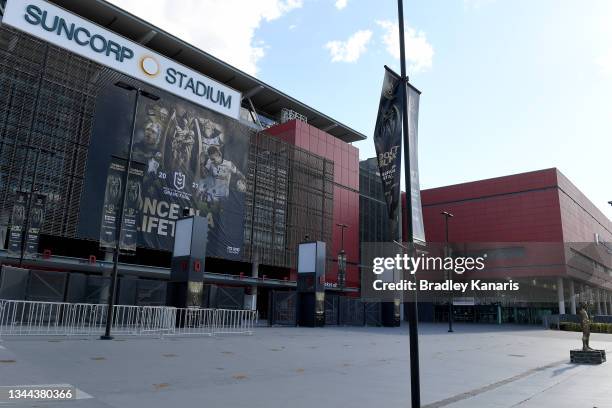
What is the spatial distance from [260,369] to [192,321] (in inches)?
440

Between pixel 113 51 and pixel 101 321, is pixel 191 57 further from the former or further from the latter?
pixel 101 321

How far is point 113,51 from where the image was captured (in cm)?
4106

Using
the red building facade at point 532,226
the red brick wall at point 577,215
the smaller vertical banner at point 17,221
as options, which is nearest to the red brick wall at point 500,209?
the red building facade at point 532,226

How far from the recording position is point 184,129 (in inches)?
1708

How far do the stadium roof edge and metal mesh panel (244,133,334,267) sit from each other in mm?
10843

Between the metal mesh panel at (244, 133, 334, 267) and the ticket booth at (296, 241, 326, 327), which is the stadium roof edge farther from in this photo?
the ticket booth at (296, 241, 326, 327)

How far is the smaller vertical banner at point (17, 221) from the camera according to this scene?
28.6 metres

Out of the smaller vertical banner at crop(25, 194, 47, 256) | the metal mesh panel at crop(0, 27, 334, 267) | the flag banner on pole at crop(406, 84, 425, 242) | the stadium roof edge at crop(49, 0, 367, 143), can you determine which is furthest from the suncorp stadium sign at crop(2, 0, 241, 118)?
the flag banner on pole at crop(406, 84, 425, 242)

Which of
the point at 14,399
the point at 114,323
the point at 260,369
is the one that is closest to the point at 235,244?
the point at 114,323

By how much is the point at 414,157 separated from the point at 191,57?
2062 inches

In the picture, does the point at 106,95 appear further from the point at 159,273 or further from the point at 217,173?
the point at 159,273

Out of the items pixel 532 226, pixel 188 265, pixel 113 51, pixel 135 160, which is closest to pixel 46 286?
pixel 188 265

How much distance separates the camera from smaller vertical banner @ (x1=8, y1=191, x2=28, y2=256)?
28.6 metres

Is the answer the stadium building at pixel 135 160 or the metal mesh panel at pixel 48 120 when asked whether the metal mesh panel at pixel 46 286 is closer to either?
the stadium building at pixel 135 160
